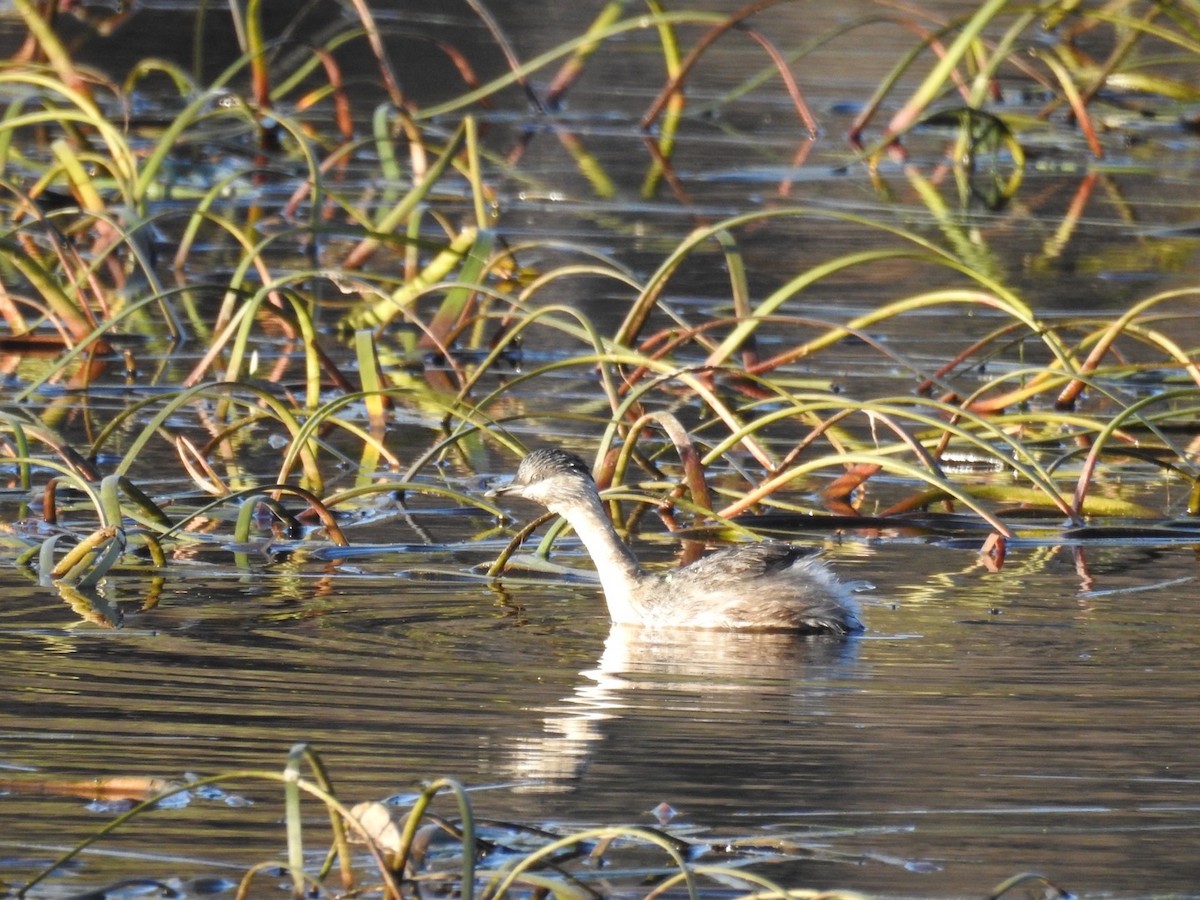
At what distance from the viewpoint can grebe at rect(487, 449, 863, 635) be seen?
623 centimetres

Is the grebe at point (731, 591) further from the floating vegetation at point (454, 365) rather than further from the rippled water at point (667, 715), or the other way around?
the floating vegetation at point (454, 365)

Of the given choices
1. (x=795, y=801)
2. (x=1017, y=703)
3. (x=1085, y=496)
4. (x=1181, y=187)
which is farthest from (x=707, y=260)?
(x=795, y=801)

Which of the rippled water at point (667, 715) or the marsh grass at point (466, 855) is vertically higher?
the marsh grass at point (466, 855)

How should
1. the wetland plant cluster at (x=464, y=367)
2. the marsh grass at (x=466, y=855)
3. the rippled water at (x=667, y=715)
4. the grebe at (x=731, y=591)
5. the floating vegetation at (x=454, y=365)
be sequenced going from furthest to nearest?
1. the floating vegetation at (x=454, y=365)
2. the wetland plant cluster at (x=464, y=367)
3. the grebe at (x=731, y=591)
4. the rippled water at (x=667, y=715)
5. the marsh grass at (x=466, y=855)

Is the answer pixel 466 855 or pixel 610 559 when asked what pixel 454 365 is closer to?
pixel 610 559

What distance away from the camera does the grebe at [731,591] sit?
245 inches

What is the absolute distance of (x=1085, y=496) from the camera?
24.5 feet

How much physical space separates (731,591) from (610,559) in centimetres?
33

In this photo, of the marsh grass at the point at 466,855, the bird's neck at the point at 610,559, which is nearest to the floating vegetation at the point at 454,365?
the bird's neck at the point at 610,559

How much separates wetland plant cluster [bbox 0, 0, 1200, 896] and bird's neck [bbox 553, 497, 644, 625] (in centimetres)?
25

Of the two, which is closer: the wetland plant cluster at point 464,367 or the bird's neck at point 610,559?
the bird's neck at point 610,559

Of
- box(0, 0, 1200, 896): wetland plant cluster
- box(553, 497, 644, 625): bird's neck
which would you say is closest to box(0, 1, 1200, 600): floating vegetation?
box(0, 0, 1200, 896): wetland plant cluster

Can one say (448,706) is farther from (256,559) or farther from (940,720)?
(256,559)

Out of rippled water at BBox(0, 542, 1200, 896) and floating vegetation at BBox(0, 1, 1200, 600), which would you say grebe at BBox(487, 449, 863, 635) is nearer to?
rippled water at BBox(0, 542, 1200, 896)
